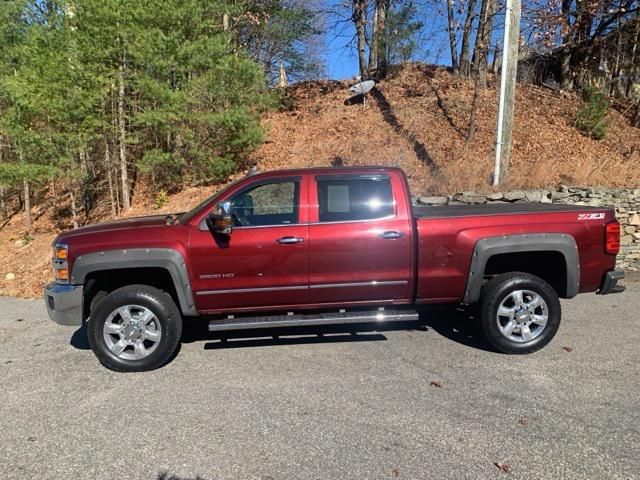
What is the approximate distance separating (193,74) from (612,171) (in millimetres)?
9918

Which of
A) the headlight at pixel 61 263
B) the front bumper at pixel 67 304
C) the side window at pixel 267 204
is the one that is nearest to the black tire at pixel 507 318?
the side window at pixel 267 204

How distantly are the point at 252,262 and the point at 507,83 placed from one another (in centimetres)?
734

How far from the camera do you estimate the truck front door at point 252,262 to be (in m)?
4.56

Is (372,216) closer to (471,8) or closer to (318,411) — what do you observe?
(318,411)

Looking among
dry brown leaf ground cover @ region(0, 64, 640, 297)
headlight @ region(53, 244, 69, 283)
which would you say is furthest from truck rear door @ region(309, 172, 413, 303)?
dry brown leaf ground cover @ region(0, 64, 640, 297)

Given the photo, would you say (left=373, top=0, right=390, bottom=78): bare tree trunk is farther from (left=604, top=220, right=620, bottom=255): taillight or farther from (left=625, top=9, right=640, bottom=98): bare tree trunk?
(left=604, top=220, right=620, bottom=255): taillight

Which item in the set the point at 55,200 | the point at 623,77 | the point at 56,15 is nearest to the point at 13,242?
the point at 55,200

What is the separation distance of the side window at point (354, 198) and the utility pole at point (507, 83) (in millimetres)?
5627

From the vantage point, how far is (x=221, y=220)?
4.35 metres

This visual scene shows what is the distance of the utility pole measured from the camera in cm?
915

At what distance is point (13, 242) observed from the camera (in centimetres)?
1354

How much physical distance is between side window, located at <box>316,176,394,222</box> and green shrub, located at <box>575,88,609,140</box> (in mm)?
11640

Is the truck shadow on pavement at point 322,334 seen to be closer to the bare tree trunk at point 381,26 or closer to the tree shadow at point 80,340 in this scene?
the tree shadow at point 80,340

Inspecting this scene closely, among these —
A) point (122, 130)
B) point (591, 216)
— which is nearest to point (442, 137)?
point (122, 130)
